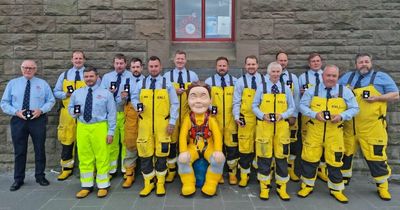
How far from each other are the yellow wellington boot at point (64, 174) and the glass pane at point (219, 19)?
369 cm

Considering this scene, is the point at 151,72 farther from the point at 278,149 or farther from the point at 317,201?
the point at 317,201

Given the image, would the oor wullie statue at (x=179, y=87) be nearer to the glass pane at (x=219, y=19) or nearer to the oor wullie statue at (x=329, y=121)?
the glass pane at (x=219, y=19)

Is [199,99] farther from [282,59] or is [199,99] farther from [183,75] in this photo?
[282,59]

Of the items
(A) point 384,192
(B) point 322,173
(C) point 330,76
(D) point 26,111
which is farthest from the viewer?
(B) point 322,173

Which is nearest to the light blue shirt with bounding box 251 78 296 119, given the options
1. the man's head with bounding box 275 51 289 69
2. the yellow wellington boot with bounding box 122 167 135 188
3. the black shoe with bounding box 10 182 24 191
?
the man's head with bounding box 275 51 289 69

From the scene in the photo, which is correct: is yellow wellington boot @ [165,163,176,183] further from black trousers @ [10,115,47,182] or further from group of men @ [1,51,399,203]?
black trousers @ [10,115,47,182]

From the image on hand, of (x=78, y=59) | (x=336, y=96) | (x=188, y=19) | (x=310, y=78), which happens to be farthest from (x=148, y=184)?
(x=188, y=19)

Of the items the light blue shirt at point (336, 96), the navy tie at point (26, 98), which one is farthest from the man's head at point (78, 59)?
the light blue shirt at point (336, 96)

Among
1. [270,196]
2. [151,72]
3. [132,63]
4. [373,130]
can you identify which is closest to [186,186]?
[270,196]

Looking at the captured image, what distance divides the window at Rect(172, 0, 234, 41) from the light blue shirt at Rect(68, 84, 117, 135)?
2242 mm

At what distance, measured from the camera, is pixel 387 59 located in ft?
21.0

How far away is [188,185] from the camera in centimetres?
525

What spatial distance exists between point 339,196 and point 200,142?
2230 mm

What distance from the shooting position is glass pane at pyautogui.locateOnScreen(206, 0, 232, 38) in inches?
271
